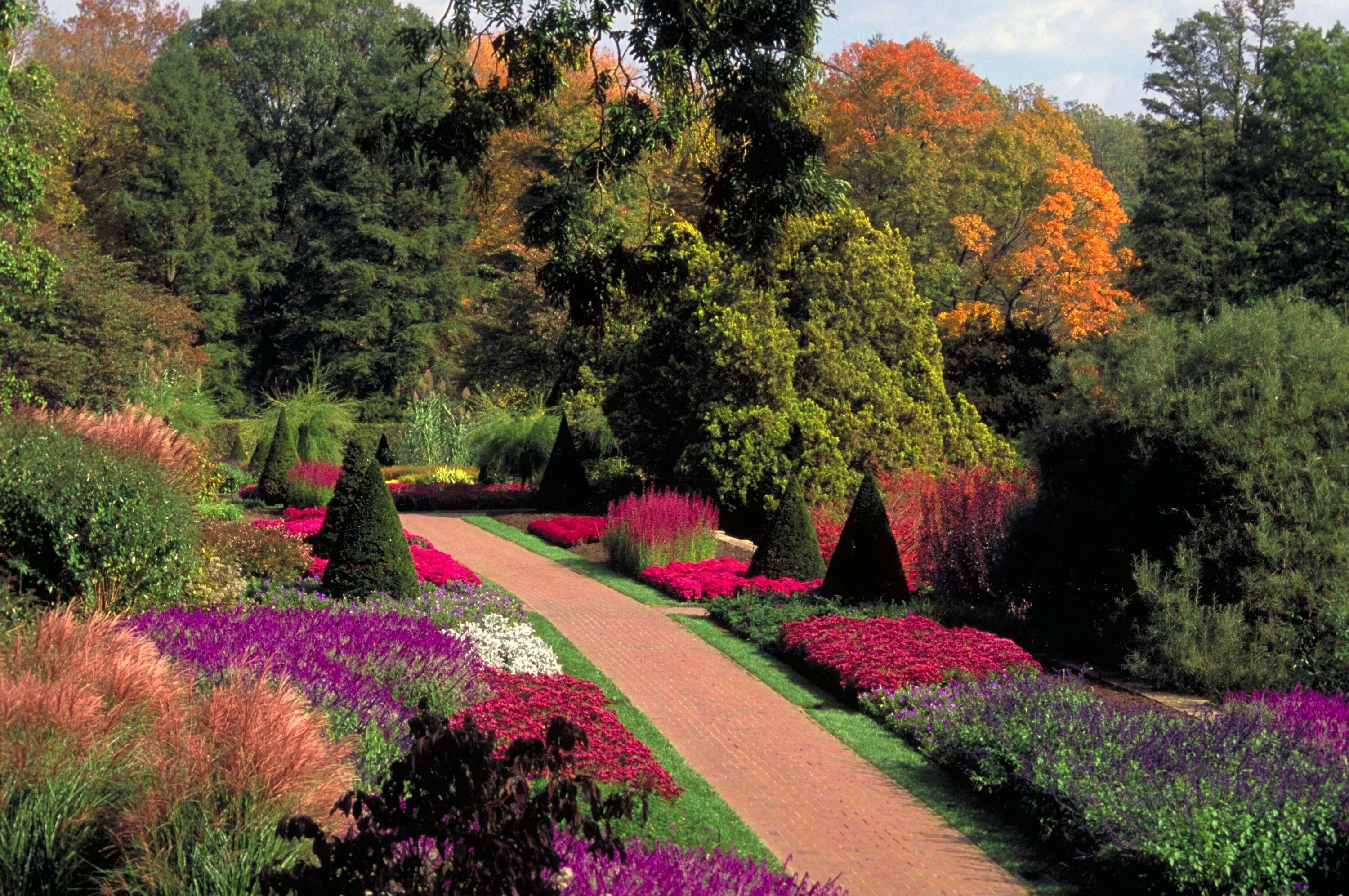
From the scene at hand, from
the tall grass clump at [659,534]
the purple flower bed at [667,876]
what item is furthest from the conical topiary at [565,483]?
the purple flower bed at [667,876]

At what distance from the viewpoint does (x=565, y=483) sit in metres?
23.1

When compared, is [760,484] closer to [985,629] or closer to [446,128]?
[985,629]

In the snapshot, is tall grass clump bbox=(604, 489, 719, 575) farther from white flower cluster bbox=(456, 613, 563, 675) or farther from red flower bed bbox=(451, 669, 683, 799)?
red flower bed bbox=(451, 669, 683, 799)

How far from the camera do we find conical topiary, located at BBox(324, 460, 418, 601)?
1116 cm

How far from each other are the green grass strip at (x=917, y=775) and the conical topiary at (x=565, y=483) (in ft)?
39.3

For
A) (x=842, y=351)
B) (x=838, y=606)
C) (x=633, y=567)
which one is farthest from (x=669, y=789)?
(x=842, y=351)

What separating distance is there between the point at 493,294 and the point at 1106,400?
2722 centimetres

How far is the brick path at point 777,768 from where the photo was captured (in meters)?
5.99

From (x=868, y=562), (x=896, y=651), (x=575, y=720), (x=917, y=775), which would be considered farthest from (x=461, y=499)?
(x=917, y=775)

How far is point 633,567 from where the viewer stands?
1606 cm

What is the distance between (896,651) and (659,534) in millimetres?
6451

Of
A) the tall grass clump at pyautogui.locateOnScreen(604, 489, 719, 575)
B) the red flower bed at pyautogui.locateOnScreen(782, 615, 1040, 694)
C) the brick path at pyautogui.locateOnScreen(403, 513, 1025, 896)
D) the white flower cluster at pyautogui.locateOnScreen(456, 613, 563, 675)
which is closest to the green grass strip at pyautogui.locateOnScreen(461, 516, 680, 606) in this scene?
the tall grass clump at pyautogui.locateOnScreen(604, 489, 719, 575)

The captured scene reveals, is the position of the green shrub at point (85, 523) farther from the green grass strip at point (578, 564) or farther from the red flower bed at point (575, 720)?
the green grass strip at point (578, 564)

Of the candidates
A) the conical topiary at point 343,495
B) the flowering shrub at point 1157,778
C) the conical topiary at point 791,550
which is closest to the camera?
the flowering shrub at point 1157,778
